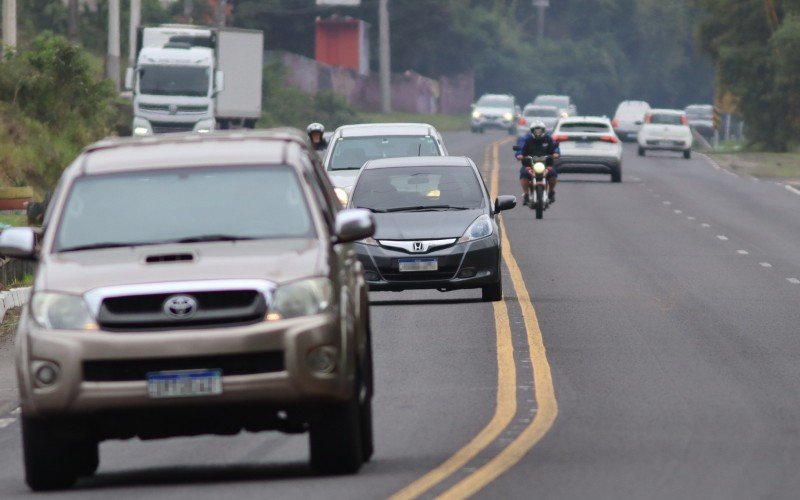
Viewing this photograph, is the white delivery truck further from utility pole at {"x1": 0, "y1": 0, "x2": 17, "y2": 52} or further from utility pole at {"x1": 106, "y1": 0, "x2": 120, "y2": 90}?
utility pole at {"x1": 0, "y1": 0, "x2": 17, "y2": 52}

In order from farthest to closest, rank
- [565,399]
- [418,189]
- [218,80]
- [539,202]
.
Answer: [218,80] → [539,202] → [418,189] → [565,399]

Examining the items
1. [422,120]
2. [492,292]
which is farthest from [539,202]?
[422,120]

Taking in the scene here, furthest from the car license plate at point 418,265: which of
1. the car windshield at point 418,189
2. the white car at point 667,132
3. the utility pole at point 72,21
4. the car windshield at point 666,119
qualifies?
the utility pole at point 72,21

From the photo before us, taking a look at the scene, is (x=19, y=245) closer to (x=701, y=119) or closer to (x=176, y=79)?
(x=176, y=79)

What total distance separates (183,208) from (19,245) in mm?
884

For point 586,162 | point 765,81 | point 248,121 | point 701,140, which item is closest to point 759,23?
point 765,81

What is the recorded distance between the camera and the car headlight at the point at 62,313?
9547 millimetres

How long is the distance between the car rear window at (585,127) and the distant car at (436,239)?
2489 centimetres

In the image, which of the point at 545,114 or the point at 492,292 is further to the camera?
the point at 545,114

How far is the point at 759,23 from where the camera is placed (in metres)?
69.9

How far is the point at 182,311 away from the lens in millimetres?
9531

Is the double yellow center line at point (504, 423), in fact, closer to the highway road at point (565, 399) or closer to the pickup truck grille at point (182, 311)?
the highway road at point (565, 399)

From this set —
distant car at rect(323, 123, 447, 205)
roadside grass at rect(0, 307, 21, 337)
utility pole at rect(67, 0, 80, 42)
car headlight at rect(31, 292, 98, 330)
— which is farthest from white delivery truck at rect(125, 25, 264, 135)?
car headlight at rect(31, 292, 98, 330)

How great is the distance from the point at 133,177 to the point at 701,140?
74078 millimetres
